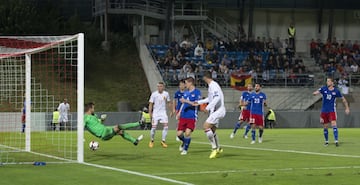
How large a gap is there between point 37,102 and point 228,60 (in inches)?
822

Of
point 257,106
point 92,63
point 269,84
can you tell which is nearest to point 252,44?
point 269,84

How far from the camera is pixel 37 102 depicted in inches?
1347

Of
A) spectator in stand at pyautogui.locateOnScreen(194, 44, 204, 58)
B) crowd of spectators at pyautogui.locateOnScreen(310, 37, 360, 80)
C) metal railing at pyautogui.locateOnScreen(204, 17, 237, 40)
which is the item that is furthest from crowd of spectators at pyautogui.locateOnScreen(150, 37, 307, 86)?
metal railing at pyautogui.locateOnScreen(204, 17, 237, 40)

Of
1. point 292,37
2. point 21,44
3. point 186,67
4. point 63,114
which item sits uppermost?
point 292,37

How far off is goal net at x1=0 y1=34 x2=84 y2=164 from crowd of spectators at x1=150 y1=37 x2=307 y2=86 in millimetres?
6785

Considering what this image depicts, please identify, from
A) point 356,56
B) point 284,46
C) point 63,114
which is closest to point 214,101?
point 63,114

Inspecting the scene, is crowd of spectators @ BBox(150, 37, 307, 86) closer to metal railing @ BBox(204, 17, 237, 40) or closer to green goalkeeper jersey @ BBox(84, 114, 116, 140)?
metal railing @ BBox(204, 17, 237, 40)

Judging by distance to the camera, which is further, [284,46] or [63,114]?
[284,46]

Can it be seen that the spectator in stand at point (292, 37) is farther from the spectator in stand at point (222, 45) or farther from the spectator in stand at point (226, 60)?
the spectator in stand at point (226, 60)

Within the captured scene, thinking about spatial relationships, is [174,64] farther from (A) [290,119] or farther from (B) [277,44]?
(B) [277,44]

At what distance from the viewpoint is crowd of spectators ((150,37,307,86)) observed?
165ft

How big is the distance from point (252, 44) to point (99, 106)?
13.2m

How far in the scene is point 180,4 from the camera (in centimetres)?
5756

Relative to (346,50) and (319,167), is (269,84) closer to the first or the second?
(346,50)
